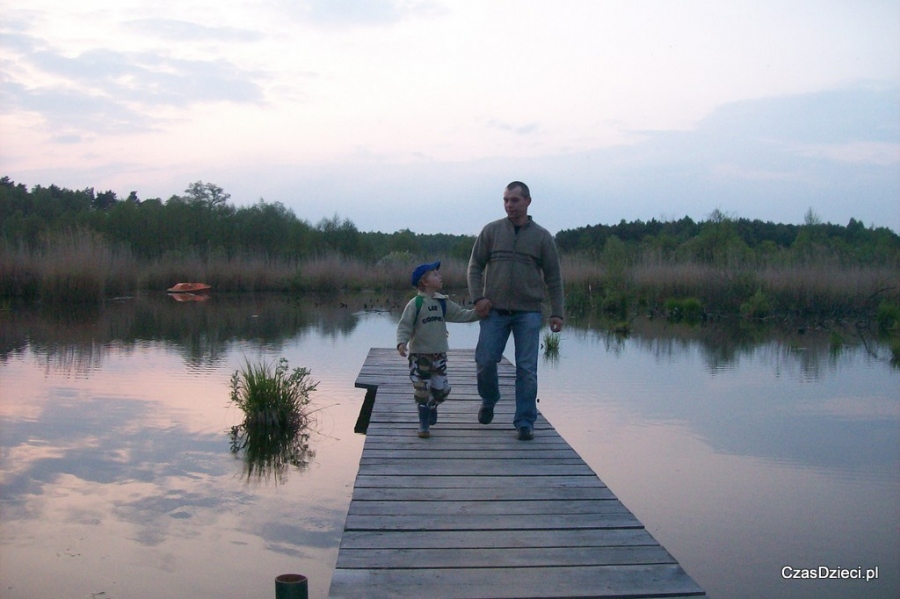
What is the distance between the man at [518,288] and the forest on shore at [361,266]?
15.6m

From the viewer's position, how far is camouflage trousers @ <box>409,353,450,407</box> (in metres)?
6.25

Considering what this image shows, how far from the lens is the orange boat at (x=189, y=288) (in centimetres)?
3023

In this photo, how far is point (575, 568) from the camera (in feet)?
12.5

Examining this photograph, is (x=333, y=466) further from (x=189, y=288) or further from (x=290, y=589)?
(x=189, y=288)

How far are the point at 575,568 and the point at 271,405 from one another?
4954 mm

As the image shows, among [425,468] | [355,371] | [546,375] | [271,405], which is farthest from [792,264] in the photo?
[425,468]

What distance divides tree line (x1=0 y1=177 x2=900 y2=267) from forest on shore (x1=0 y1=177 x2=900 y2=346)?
83 millimetres

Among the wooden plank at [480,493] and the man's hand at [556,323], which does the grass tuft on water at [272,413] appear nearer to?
the man's hand at [556,323]

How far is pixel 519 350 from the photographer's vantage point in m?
6.18

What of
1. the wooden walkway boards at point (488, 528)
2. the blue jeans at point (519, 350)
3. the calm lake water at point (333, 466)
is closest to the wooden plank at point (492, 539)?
the wooden walkway boards at point (488, 528)

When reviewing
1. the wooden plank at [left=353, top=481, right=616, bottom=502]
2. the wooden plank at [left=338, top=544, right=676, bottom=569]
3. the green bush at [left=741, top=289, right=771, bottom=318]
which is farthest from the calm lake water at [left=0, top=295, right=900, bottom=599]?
the green bush at [left=741, top=289, right=771, bottom=318]

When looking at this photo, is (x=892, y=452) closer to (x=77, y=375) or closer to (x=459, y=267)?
(x=77, y=375)

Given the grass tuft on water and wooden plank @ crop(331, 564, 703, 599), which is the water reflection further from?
wooden plank @ crop(331, 564, 703, 599)

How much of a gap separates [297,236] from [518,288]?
36.8 m
